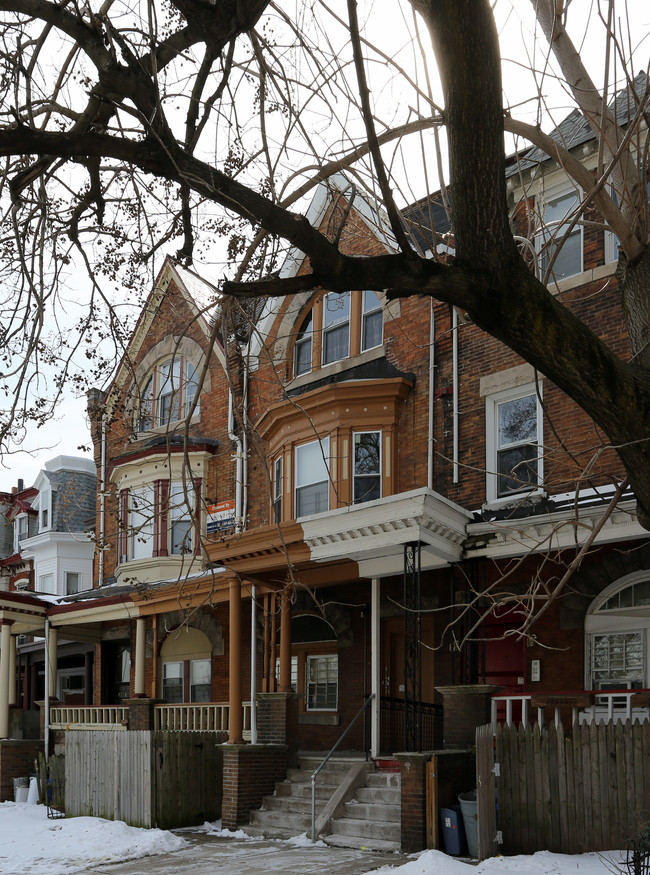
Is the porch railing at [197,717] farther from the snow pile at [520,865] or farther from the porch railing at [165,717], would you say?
the snow pile at [520,865]

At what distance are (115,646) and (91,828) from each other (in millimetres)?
9858

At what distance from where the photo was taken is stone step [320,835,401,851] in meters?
12.4

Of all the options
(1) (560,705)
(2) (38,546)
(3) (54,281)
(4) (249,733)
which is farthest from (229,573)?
(2) (38,546)

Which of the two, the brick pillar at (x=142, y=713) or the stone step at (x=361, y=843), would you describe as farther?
the brick pillar at (x=142, y=713)

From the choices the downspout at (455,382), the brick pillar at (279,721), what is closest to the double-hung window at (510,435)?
the downspout at (455,382)

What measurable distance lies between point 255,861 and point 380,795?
216cm

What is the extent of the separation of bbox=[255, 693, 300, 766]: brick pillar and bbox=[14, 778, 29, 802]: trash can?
6676 mm

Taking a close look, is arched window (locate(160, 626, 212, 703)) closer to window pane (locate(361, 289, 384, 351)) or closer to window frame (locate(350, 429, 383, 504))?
window frame (locate(350, 429, 383, 504))

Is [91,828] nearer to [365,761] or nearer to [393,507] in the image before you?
[365,761]

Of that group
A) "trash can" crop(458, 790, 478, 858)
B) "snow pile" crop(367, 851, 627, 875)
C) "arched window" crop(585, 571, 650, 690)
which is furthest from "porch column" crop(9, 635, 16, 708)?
"snow pile" crop(367, 851, 627, 875)

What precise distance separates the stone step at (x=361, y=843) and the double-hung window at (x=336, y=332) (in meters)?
8.67

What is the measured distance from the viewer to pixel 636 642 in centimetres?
1376

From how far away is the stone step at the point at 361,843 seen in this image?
12.4 metres

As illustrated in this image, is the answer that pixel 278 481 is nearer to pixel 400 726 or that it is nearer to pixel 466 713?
pixel 400 726
